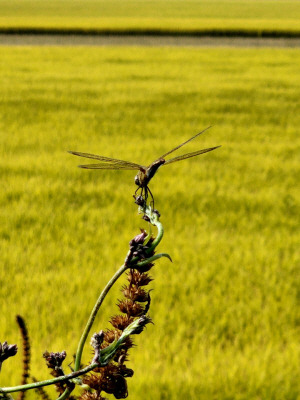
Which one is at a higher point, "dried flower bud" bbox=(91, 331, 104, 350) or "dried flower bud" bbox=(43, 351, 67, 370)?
"dried flower bud" bbox=(91, 331, 104, 350)

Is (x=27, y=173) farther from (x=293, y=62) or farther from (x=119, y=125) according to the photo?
(x=293, y=62)

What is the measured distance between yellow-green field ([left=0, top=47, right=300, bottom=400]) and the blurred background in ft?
0.03

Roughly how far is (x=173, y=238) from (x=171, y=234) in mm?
79

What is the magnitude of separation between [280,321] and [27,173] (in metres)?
3.40

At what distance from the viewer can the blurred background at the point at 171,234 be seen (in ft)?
7.96

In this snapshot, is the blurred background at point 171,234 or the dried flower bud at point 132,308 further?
the blurred background at point 171,234

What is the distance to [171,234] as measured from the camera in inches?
159

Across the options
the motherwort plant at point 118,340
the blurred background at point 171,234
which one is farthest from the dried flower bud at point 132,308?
the blurred background at point 171,234

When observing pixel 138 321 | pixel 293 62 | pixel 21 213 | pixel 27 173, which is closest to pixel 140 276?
pixel 138 321

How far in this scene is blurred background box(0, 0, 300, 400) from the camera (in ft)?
7.96

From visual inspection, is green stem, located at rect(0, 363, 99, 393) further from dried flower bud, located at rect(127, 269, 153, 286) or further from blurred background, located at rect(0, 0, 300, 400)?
blurred background, located at rect(0, 0, 300, 400)

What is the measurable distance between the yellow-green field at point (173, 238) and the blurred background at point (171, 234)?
0.03ft

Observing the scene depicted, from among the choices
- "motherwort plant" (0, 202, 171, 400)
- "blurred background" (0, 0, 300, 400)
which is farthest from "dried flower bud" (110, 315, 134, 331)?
"blurred background" (0, 0, 300, 400)

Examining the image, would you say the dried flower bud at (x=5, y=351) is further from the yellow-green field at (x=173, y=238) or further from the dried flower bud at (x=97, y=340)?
the yellow-green field at (x=173, y=238)
